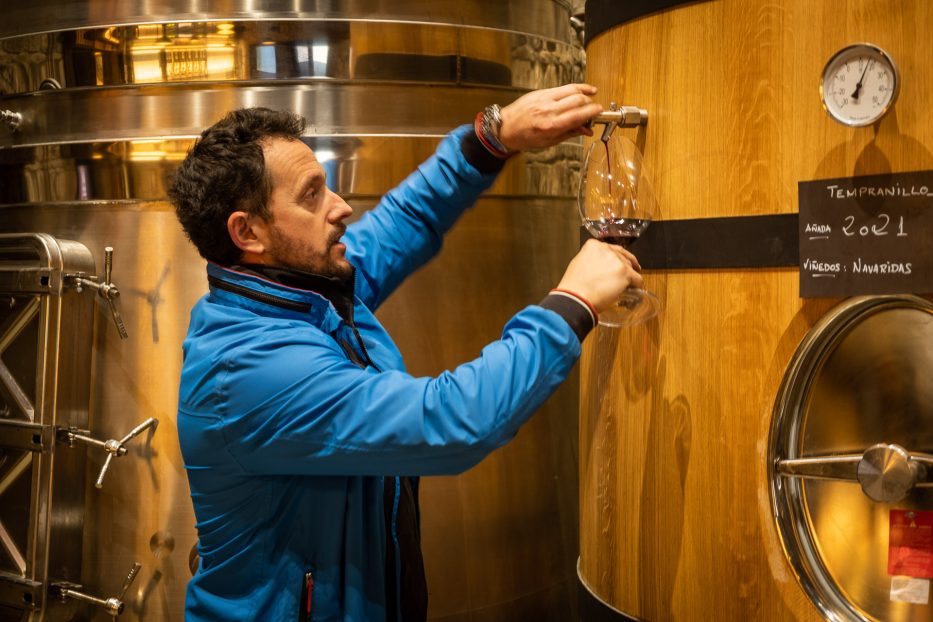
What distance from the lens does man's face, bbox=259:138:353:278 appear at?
1932mm

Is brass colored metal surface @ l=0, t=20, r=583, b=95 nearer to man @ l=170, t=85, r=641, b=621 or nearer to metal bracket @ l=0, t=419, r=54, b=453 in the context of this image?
man @ l=170, t=85, r=641, b=621

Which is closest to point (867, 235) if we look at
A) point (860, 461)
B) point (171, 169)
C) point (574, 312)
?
point (860, 461)

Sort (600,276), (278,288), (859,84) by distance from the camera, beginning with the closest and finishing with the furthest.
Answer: (859,84) < (600,276) < (278,288)

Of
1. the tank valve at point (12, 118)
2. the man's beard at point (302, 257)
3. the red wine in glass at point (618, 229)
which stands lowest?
the man's beard at point (302, 257)

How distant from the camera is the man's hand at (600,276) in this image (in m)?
1.65

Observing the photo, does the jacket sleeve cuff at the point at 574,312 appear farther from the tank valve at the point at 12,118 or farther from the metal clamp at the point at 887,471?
the tank valve at the point at 12,118

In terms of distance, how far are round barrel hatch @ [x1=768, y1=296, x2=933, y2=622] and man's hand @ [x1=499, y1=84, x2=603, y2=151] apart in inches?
23.9

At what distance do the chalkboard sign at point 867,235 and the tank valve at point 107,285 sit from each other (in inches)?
80.0

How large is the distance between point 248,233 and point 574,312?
709 mm

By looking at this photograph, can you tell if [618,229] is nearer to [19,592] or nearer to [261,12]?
[261,12]

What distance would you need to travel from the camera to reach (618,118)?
1897 millimetres

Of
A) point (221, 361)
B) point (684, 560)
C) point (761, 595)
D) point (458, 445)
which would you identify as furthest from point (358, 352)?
point (761, 595)

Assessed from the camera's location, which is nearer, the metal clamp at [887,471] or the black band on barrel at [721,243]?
the metal clamp at [887,471]

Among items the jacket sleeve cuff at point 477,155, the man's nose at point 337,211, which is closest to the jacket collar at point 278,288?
the man's nose at point 337,211
